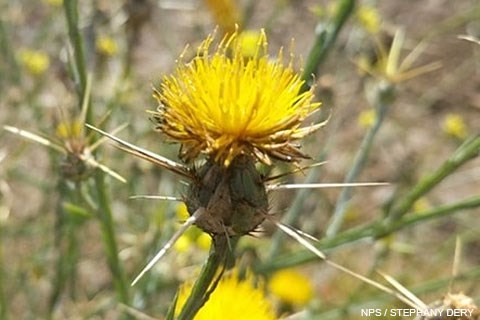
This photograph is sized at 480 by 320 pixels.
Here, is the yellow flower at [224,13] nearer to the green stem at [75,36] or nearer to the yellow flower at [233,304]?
the green stem at [75,36]

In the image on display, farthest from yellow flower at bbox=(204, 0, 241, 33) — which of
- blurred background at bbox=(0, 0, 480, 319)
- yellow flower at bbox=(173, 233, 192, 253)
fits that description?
yellow flower at bbox=(173, 233, 192, 253)

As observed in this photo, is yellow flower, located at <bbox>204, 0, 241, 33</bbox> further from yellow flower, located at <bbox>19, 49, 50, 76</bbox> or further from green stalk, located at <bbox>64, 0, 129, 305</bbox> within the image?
green stalk, located at <bbox>64, 0, 129, 305</bbox>

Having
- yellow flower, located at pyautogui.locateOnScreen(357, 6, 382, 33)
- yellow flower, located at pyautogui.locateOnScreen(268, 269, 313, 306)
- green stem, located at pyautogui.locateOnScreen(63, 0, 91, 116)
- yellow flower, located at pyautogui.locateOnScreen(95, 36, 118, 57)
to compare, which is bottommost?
yellow flower, located at pyautogui.locateOnScreen(268, 269, 313, 306)

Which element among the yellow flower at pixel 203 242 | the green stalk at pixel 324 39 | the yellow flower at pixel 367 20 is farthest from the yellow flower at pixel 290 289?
the green stalk at pixel 324 39

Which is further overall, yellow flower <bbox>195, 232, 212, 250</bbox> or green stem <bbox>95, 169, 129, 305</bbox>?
yellow flower <bbox>195, 232, 212, 250</bbox>

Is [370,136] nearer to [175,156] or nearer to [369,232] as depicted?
[369,232]

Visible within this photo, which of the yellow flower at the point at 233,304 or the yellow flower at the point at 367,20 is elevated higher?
the yellow flower at the point at 367,20

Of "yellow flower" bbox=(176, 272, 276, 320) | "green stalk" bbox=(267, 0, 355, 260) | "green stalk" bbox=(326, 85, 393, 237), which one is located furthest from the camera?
"green stalk" bbox=(326, 85, 393, 237)

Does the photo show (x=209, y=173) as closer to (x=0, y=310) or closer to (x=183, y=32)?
(x=0, y=310)
